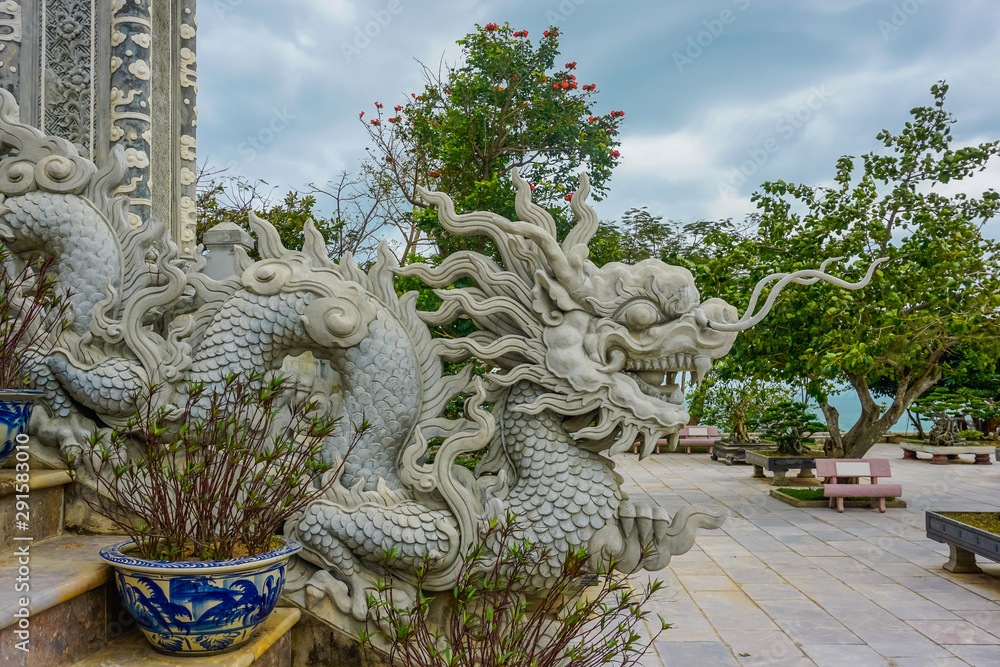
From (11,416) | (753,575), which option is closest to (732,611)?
(753,575)

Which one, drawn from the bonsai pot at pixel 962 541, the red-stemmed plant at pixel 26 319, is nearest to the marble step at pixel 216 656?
the red-stemmed plant at pixel 26 319

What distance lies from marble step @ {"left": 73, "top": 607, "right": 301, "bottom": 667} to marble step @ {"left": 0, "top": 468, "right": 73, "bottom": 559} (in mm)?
429

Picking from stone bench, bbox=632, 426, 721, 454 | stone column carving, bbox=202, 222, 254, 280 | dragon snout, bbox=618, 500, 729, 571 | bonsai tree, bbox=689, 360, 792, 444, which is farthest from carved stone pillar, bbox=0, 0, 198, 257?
stone bench, bbox=632, 426, 721, 454

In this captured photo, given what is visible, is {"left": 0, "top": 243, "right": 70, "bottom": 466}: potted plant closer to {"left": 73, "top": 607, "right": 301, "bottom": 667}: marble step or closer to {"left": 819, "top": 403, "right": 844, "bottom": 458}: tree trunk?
{"left": 73, "top": 607, "right": 301, "bottom": 667}: marble step

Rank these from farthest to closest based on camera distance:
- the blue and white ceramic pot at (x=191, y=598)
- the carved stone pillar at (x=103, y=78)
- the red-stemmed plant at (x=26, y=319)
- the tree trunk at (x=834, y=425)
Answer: the tree trunk at (x=834, y=425)
the carved stone pillar at (x=103, y=78)
the red-stemmed plant at (x=26, y=319)
the blue and white ceramic pot at (x=191, y=598)

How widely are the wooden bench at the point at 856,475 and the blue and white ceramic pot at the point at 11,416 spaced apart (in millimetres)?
8302

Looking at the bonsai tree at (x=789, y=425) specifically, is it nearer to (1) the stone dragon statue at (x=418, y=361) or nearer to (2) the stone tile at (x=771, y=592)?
(2) the stone tile at (x=771, y=592)

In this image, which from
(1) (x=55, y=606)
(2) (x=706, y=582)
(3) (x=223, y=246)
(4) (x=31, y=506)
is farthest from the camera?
(2) (x=706, y=582)

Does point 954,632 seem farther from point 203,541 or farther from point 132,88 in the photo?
point 132,88

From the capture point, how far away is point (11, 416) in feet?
7.23

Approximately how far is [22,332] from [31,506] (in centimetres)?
52

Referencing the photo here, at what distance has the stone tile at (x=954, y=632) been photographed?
173 inches

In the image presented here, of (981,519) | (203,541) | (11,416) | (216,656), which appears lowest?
(981,519)

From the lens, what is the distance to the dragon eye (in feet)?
8.39
